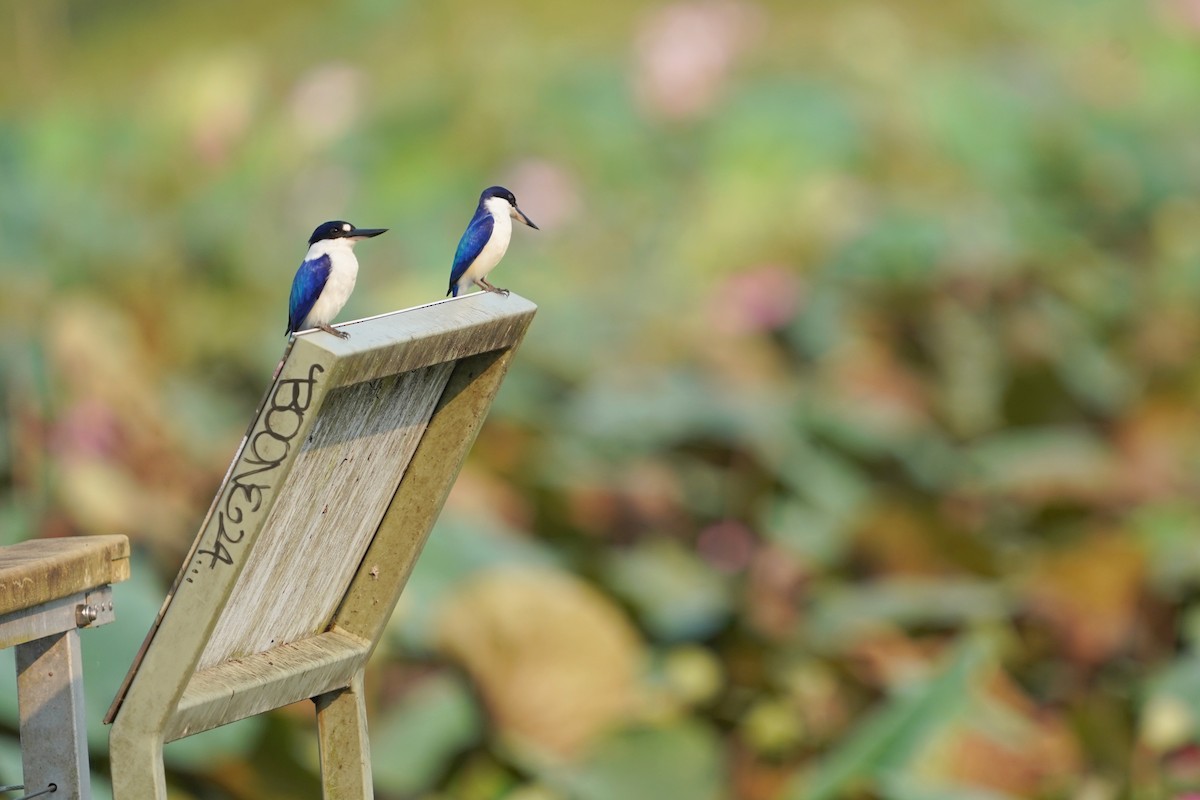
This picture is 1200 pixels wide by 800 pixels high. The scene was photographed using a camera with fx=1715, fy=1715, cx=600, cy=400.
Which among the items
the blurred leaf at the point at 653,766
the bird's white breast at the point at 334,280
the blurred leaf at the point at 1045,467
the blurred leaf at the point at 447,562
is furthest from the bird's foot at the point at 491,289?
the blurred leaf at the point at 1045,467

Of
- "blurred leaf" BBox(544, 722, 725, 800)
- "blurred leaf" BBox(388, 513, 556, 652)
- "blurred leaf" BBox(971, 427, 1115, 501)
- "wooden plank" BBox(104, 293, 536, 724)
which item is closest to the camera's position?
"wooden plank" BBox(104, 293, 536, 724)

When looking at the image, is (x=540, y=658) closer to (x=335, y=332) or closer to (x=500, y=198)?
(x=500, y=198)

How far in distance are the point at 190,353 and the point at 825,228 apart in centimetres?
212

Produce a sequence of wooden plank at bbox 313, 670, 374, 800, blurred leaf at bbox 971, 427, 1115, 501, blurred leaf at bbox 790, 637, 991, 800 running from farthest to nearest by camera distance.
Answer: blurred leaf at bbox 971, 427, 1115, 501, blurred leaf at bbox 790, 637, 991, 800, wooden plank at bbox 313, 670, 374, 800

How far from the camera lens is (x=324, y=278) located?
1018 millimetres

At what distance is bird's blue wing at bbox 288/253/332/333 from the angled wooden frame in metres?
0.05

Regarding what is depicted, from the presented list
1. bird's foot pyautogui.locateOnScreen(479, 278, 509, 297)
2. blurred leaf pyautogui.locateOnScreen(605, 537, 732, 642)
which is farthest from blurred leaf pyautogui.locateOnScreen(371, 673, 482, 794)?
bird's foot pyautogui.locateOnScreen(479, 278, 509, 297)

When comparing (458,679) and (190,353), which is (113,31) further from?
(458,679)

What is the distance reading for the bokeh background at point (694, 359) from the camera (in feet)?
7.62

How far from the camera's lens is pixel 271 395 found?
36.4 inches

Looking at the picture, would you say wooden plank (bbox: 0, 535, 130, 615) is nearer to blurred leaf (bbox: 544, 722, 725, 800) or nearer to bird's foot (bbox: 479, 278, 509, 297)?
bird's foot (bbox: 479, 278, 509, 297)

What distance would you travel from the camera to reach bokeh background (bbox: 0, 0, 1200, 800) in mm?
2322

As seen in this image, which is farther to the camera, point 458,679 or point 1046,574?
point 1046,574

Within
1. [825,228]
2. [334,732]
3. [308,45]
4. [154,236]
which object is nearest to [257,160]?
[154,236]
